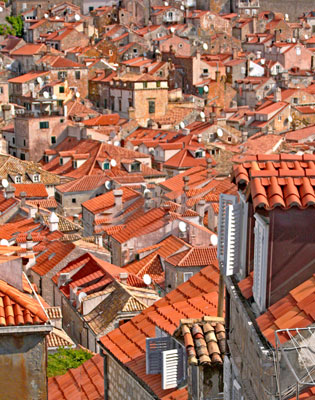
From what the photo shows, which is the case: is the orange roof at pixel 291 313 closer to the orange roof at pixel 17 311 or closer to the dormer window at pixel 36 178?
the orange roof at pixel 17 311

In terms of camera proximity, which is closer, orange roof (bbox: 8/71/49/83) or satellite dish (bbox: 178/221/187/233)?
satellite dish (bbox: 178/221/187/233)

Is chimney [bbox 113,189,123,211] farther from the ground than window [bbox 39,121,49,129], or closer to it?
farther from the ground

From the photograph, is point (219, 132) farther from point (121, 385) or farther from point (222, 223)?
point (222, 223)

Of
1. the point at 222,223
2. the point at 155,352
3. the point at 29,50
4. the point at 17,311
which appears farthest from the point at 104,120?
the point at 222,223

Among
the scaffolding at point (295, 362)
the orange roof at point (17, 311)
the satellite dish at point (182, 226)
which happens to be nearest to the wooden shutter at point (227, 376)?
the scaffolding at point (295, 362)

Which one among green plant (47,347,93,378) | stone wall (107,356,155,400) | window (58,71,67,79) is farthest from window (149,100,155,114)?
stone wall (107,356,155,400)

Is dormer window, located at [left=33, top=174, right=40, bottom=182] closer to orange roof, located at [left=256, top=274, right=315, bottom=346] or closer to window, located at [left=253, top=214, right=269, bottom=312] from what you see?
window, located at [left=253, top=214, right=269, bottom=312]
